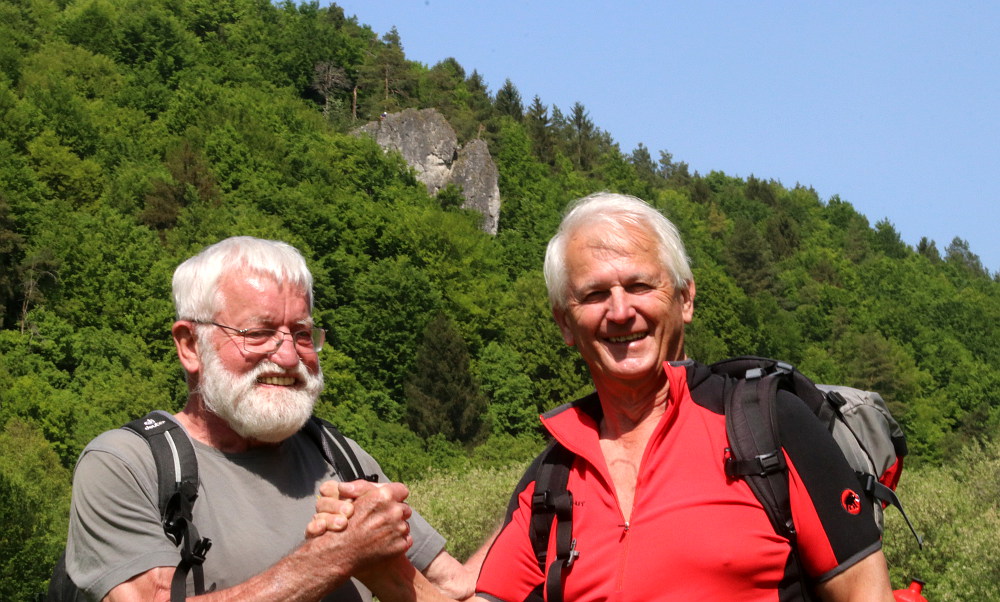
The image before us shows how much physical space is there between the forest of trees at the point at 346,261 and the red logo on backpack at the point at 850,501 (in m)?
24.2

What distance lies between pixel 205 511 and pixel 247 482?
0.19m

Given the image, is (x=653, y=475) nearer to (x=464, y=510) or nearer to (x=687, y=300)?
(x=687, y=300)

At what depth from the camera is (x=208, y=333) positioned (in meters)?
3.94

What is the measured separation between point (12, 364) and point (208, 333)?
5907 centimetres

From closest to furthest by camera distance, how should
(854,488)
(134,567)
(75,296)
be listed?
(854,488) < (134,567) < (75,296)

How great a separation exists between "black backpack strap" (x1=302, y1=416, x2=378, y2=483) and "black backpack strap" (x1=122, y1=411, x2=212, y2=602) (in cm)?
51

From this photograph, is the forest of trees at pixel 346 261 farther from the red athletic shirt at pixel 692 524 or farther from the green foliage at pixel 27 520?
the red athletic shirt at pixel 692 524

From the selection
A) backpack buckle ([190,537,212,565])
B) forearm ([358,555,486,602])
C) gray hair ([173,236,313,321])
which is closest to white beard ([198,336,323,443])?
gray hair ([173,236,313,321])

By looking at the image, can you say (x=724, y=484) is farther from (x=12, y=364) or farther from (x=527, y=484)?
(x=12, y=364)

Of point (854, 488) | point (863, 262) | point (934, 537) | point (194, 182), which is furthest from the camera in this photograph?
point (863, 262)

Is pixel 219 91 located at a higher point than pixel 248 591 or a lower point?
higher

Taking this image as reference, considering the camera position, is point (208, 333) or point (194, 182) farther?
point (194, 182)

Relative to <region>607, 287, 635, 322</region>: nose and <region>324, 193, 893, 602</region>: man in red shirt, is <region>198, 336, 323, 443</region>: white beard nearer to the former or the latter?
<region>324, 193, 893, 602</region>: man in red shirt

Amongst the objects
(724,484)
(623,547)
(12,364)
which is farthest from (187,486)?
(12,364)
